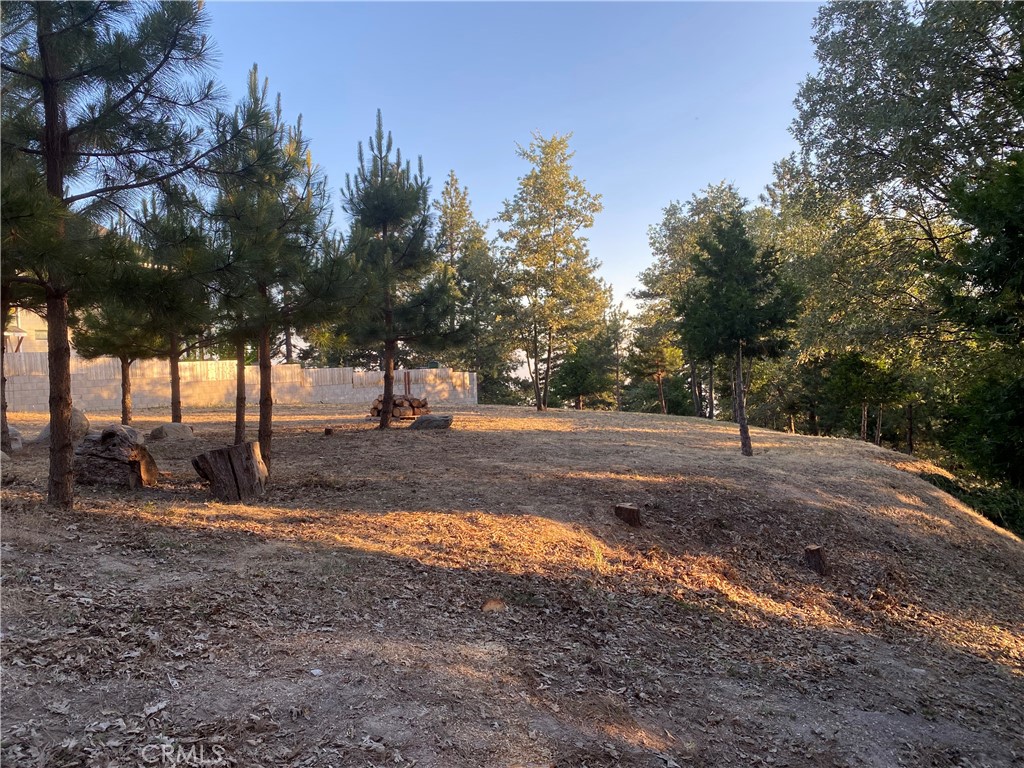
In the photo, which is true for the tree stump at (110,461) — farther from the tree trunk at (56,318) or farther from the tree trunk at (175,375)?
the tree trunk at (175,375)

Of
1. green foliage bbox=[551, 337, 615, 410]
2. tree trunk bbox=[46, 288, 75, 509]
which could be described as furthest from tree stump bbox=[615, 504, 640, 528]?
green foliage bbox=[551, 337, 615, 410]

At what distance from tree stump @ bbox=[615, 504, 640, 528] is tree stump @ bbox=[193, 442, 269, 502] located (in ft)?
15.0

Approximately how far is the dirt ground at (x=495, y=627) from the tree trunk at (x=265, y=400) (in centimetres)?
53

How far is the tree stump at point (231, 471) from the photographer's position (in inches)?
273

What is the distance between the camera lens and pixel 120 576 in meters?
4.24

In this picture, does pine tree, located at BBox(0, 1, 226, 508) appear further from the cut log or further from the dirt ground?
the cut log

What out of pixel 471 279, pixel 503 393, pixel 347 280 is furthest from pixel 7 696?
pixel 503 393

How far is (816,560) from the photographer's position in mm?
6836

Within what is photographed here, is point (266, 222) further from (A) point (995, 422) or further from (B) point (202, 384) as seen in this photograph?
(B) point (202, 384)

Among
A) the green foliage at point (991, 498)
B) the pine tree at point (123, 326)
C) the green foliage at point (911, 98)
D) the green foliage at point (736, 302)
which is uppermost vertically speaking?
the green foliage at point (911, 98)

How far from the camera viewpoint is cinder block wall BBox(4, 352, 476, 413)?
63.9ft

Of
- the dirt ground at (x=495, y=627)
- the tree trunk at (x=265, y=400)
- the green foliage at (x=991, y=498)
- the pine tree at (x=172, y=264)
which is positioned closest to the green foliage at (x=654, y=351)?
the green foliage at (x=991, y=498)

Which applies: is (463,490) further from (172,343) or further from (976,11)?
(976,11)

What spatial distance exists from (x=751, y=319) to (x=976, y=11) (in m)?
6.33
